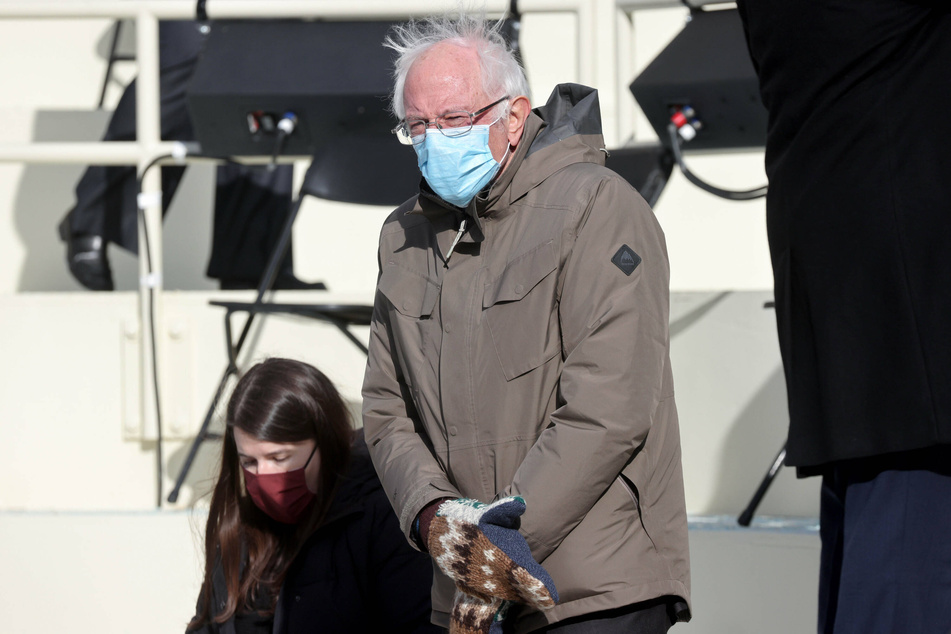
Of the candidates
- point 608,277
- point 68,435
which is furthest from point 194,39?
point 608,277

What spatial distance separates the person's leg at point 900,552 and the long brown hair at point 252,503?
1169mm

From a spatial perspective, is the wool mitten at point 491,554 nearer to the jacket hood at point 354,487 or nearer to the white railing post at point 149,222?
the jacket hood at point 354,487

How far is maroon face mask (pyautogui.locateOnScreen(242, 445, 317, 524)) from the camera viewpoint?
241cm

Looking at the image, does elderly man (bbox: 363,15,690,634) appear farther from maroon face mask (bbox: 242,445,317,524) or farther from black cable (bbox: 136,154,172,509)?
black cable (bbox: 136,154,172,509)

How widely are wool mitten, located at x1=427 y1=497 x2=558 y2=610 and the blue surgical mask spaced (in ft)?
1.75

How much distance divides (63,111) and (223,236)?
4.22ft

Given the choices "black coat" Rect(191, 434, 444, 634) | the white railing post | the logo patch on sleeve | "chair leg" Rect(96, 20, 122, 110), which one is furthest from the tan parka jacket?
"chair leg" Rect(96, 20, 122, 110)

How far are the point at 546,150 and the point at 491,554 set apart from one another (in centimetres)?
69

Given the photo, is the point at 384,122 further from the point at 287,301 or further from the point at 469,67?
the point at 469,67

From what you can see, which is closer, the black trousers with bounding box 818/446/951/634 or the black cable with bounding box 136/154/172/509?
the black trousers with bounding box 818/446/951/634

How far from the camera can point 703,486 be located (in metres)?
3.27

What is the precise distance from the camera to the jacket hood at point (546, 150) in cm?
180

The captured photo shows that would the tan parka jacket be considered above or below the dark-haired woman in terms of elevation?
above

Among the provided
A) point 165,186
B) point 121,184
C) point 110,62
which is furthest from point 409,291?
point 110,62
